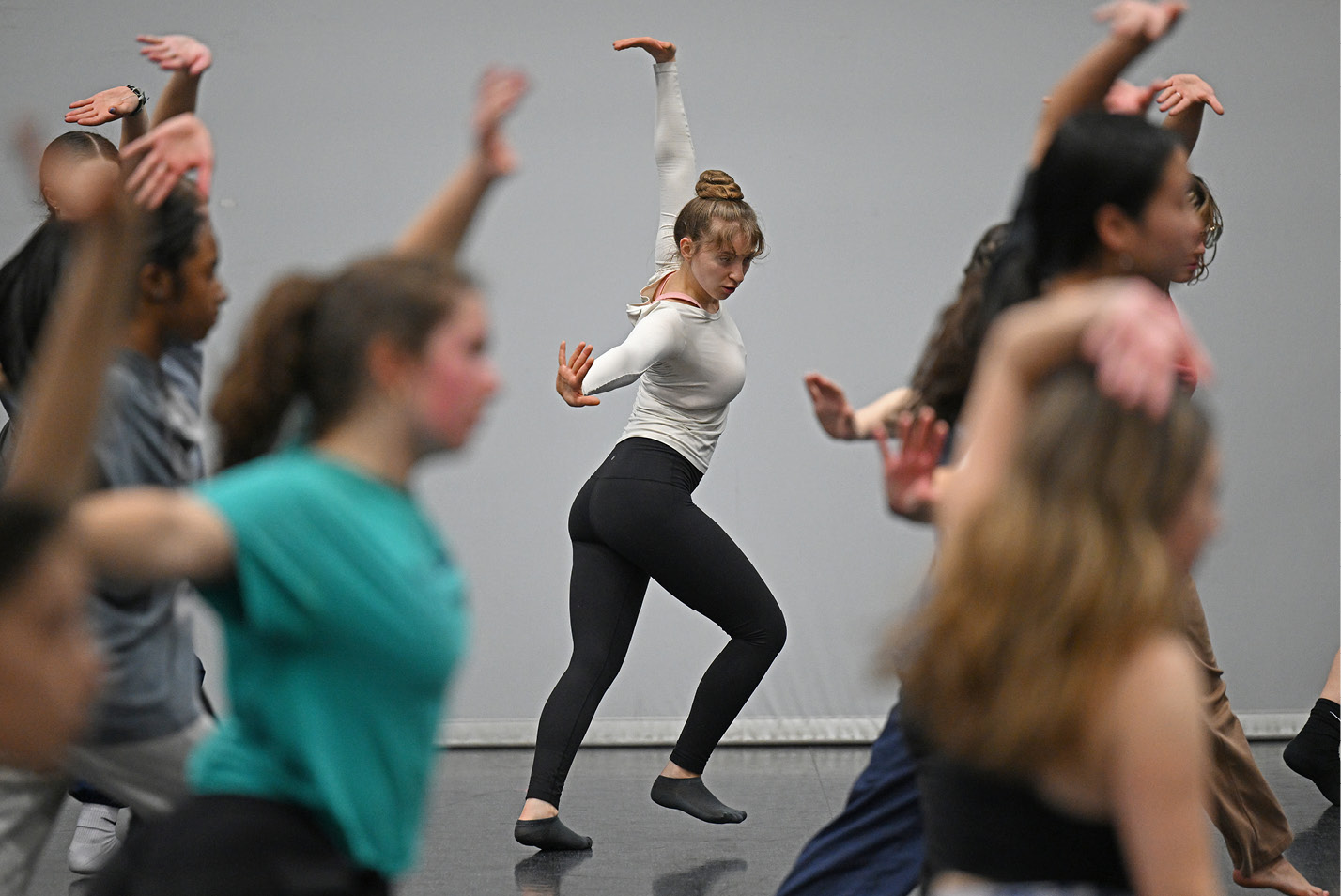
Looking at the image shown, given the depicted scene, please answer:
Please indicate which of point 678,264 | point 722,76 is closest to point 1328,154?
point 722,76

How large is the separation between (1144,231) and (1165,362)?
0.45 meters

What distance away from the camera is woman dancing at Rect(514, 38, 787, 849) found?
3.11 metres

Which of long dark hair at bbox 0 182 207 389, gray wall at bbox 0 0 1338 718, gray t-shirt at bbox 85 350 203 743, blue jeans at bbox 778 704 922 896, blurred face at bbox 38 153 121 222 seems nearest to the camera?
gray t-shirt at bbox 85 350 203 743

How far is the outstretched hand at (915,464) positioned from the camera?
1439 millimetres

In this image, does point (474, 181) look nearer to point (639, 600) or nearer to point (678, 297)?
point (678, 297)

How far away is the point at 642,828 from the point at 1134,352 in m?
2.56

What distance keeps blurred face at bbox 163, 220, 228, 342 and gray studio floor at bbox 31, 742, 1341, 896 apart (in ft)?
4.99

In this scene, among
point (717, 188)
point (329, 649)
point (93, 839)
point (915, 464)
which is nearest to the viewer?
point (329, 649)

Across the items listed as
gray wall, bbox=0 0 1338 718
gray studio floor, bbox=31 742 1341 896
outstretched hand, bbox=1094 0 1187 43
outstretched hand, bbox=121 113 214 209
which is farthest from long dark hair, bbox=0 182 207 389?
gray wall, bbox=0 0 1338 718

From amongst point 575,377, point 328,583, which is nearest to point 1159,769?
point 328,583

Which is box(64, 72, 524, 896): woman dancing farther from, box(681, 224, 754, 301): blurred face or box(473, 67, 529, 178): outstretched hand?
box(681, 224, 754, 301): blurred face

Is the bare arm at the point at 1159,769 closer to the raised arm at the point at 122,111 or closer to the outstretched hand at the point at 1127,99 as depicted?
the outstretched hand at the point at 1127,99

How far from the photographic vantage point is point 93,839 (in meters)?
3.08

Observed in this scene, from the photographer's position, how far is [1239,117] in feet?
15.0
